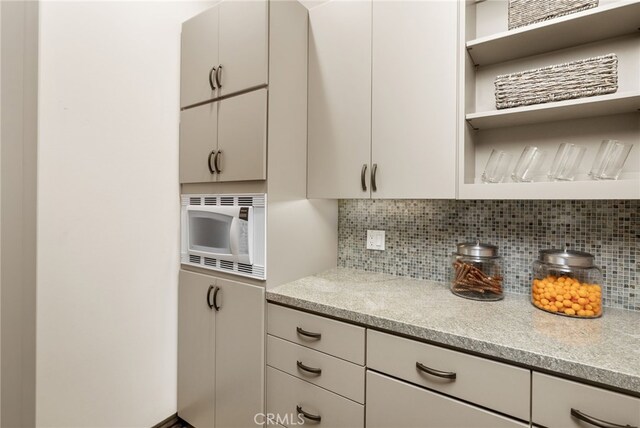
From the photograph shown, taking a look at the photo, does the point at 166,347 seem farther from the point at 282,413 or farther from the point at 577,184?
the point at 577,184

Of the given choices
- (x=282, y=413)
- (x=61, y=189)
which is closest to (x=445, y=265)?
(x=282, y=413)

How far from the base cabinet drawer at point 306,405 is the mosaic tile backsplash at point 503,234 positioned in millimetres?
784

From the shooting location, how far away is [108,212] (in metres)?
1.60

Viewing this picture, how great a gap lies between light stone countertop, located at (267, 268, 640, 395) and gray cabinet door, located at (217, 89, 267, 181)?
62 cm

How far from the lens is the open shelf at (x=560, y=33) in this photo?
3.65 ft

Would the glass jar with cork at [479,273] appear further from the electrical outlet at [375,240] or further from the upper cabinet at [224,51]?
the upper cabinet at [224,51]

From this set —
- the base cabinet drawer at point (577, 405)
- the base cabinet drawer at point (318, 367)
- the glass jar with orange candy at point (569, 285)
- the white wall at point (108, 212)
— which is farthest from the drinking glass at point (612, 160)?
the white wall at point (108, 212)

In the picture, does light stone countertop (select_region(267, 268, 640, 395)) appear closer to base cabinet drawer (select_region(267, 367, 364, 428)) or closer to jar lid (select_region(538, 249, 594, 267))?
jar lid (select_region(538, 249, 594, 267))

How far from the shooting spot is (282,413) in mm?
1487

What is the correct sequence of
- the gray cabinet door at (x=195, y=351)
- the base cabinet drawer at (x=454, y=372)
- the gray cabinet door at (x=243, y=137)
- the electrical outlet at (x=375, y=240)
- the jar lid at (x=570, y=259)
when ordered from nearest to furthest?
the base cabinet drawer at (x=454, y=372), the jar lid at (x=570, y=259), the gray cabinet door at (x=243, y=137), the gray cabinet door at (x=195, y=351), the electrical outlet at (x=375, y=240)

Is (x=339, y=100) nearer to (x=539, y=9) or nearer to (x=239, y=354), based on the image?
(x=539, y=9)

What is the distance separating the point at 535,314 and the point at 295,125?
1385 mm

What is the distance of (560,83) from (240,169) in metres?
1.39

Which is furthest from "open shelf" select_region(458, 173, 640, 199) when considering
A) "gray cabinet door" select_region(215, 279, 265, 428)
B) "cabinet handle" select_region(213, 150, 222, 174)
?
"cabinet handle" select_region(213, 150, 222, 174)
